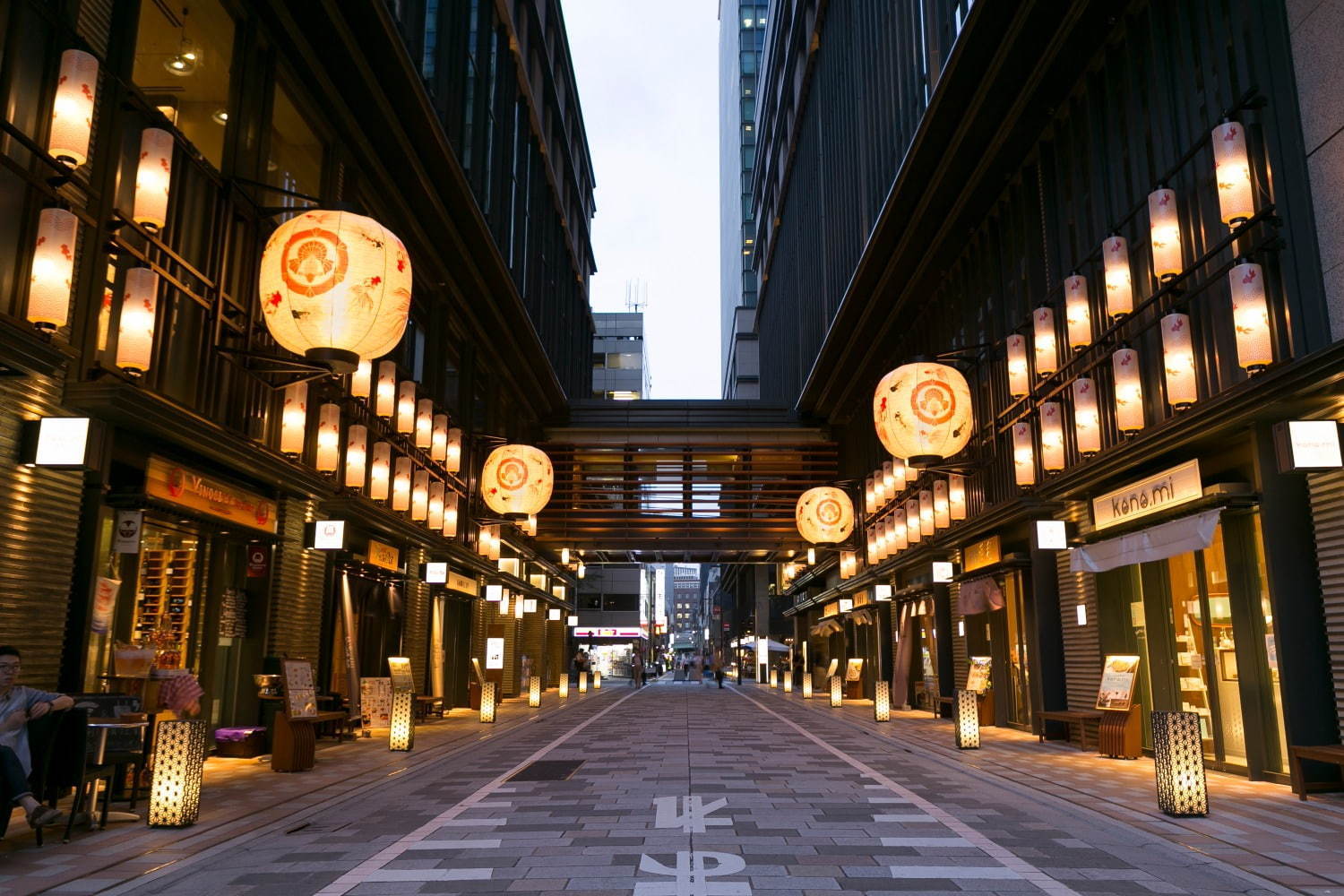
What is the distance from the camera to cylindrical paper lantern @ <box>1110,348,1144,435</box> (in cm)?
1191

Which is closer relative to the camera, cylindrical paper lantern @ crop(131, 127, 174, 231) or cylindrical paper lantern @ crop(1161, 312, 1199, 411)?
cylindrical paper lantern @ crop(131, 127, 174, 231)

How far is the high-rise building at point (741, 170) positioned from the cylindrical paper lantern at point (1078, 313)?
2183 inches

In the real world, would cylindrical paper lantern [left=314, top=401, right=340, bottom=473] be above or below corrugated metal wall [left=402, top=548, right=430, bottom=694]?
above

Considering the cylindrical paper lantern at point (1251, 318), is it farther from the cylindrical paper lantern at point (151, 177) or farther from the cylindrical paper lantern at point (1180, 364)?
the cylindrical paper lantern at point (151, 177)

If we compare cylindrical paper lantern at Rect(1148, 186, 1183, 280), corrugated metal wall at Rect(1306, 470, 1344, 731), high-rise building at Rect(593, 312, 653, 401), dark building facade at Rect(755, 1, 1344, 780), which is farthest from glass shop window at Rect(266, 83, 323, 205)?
high-rise building at Rect(593, 312, 653, 401)

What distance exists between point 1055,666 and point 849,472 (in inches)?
663

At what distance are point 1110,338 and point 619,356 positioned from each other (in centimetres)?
7138

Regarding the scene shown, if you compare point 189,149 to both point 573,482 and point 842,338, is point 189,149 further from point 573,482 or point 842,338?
point 573,482

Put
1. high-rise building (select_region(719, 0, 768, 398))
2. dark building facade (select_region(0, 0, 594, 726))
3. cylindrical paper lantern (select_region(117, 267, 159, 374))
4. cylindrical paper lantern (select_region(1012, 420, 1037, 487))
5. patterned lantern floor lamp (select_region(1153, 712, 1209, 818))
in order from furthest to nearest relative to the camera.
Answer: high-rise building (select_region(719, 0, 768, 398)) < cylindrical paper lantern (select_region(1012, 420, 1037, 487)) < cylindrical paper lantern (select_region(117, 267, 159, 374)) < dark building facade (select_region(0, 0, 594, 726)) < patterned lantern floor lamp (select_region(1153, 712, 1209, 818))

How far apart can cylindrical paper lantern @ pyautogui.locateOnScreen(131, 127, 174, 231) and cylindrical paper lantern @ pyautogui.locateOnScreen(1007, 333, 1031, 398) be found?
491 inches

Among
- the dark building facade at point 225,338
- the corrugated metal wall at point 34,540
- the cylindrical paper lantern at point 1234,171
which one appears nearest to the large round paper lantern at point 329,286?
the dark building facade at point 225,338

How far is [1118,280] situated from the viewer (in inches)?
470

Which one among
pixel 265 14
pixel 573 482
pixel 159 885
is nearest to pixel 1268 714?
pixel 159 885

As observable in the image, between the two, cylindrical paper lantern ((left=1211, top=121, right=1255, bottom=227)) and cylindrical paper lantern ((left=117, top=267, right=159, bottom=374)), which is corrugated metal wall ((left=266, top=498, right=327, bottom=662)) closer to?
cylindrical paper lantern ((left=117, top=267, right=159, bottom=374))
